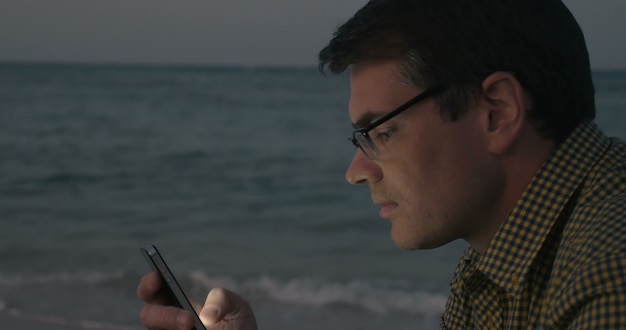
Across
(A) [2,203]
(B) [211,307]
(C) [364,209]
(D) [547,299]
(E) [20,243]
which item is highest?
(A) [2,203]

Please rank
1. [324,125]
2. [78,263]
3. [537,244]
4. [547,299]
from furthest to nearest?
1. [324,125]
2. [78,263]
3. [537,244]
4. [547,299]

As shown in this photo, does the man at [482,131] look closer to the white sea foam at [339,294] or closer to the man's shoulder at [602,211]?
the man's shoulder at [602,211]

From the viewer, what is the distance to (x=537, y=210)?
1602 mm

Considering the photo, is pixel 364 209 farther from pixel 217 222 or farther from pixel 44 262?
pixel 44 262

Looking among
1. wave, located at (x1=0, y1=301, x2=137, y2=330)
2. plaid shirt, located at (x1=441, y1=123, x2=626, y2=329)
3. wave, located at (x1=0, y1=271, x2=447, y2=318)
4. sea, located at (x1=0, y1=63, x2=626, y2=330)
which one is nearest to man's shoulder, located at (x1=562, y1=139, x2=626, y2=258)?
plaid shirt, located at (x1=441, y1=123, x2=626, y2=329)

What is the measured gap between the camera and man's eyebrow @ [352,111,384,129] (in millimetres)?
1781

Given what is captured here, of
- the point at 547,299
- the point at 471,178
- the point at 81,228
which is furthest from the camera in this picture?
the point at 81,228

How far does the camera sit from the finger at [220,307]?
6.18 feet

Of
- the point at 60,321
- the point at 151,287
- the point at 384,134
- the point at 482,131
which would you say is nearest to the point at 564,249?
the point at 482,131

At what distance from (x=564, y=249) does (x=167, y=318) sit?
79cm

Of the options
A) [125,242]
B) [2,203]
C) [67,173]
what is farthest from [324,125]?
[125,242]

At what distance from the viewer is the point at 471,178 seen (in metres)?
1.72

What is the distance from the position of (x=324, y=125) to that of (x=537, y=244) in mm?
16170

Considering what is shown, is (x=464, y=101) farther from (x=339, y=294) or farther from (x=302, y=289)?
(x=302, y=289)
